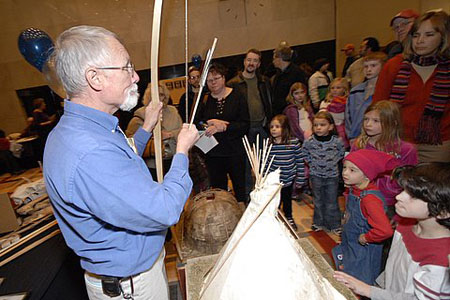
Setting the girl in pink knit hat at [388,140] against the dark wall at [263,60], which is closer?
the girl in pink knit hat at [388,140]

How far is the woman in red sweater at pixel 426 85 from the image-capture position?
1.91m

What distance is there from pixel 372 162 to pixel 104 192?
159 cm

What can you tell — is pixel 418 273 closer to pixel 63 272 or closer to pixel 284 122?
pixel 284 122

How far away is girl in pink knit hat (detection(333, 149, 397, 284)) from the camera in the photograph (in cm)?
172

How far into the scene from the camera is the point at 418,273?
1.13 meters

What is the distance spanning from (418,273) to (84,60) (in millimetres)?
1477

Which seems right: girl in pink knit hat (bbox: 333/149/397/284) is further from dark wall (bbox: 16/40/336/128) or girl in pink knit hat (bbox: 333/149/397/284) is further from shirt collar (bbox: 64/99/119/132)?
dark wall (bbox: 16/40/336/128)

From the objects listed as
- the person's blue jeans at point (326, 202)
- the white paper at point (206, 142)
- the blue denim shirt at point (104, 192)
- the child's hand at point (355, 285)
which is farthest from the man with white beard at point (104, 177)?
the person's blue jeans at point (326, 202)

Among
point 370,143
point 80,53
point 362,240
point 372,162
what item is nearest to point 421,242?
point 362,240

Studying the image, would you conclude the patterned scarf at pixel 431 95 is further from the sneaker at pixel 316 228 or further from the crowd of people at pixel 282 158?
the sneaker at pixel 316 228

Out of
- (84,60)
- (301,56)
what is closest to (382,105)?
(84,60)

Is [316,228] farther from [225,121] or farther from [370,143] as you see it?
[225,121]

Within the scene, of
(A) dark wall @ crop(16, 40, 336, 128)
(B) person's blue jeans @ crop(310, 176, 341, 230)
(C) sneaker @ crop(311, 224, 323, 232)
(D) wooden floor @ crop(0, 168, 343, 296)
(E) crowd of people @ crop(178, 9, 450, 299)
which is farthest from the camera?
(A) dark wall @ crop(16, 40, 336, 128)

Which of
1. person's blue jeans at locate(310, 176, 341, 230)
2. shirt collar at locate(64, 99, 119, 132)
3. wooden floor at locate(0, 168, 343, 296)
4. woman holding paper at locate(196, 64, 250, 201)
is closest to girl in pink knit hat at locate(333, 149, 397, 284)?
wooden floor at locate(0, 168, 343, 296)
